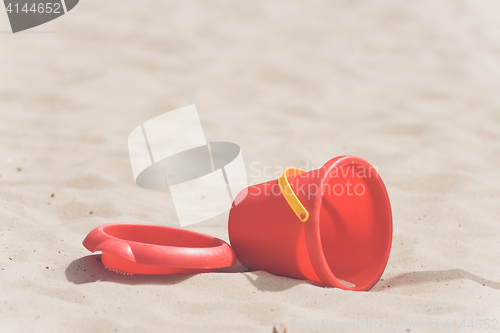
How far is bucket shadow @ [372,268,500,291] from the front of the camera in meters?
1.57

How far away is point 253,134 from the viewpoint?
3.29m

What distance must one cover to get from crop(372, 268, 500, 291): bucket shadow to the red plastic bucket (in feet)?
0.18

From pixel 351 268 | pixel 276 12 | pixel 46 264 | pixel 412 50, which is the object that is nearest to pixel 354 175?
pixel 351 268

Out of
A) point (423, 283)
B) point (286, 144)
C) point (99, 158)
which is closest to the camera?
point (423, 283)

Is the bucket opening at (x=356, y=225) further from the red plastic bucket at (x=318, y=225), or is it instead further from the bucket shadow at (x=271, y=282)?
the bucket shadow at (x=271, y=282)

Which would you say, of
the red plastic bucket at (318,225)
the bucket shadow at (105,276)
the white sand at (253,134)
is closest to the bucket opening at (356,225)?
the red plastic bucket at (318,225)

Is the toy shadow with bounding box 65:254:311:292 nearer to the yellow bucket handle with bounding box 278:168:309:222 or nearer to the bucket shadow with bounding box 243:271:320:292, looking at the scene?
the bucket shadow with bounding box 243:271:320:292

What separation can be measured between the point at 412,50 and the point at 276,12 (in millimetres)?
1465

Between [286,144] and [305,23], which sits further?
[305,23]

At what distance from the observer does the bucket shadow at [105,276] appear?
58.9 inches

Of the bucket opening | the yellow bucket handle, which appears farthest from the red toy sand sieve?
the bucket opening

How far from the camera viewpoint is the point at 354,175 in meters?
1.78

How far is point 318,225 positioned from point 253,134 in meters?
1.90

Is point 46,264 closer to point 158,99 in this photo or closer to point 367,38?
point 158,99
